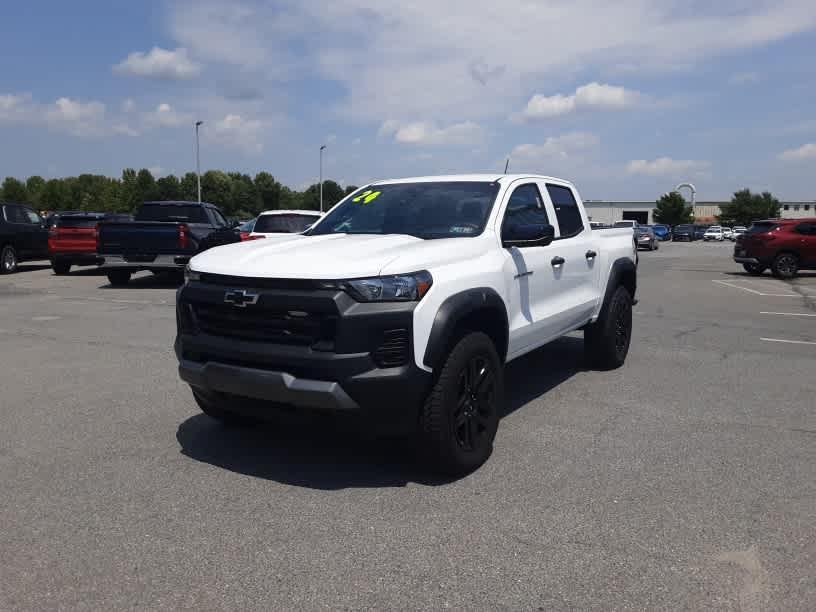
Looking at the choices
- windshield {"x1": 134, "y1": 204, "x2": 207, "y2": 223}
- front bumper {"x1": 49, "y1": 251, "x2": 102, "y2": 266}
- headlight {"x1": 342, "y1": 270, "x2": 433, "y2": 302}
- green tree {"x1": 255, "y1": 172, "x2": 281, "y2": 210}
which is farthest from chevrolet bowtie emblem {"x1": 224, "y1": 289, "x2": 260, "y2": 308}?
green tree {"x1": 255, "y1": 172, "x2": 281, "y2": 210}

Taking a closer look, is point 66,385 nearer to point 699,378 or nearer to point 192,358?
point 192,358

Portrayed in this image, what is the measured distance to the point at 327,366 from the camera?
11.8 feet

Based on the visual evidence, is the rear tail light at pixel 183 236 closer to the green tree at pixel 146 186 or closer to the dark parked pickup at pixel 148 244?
the dark parked pickup at pixel 148 244

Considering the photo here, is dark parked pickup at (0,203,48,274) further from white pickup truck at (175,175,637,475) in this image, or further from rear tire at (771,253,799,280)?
rear tire at (771,253,799,280)

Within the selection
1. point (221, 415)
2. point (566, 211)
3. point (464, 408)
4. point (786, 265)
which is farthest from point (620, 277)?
point (786, 265)

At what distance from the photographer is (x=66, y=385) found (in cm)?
615

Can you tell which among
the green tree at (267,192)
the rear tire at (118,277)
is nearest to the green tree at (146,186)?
the green tree at (267,192)

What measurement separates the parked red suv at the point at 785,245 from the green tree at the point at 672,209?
88.2 meters

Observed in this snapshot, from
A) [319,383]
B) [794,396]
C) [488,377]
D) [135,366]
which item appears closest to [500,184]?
[488,377]

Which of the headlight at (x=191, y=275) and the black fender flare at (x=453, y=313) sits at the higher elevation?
the headlight at (x=191, y=275)

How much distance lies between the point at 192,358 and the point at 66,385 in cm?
266

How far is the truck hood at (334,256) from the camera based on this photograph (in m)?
3.74

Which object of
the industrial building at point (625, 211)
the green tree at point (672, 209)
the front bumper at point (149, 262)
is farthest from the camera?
the industrial building at point (625, 211)

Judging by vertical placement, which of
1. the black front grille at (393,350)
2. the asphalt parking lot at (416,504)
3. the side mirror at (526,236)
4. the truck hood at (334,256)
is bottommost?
the asphalt parking lot at (416,504)
